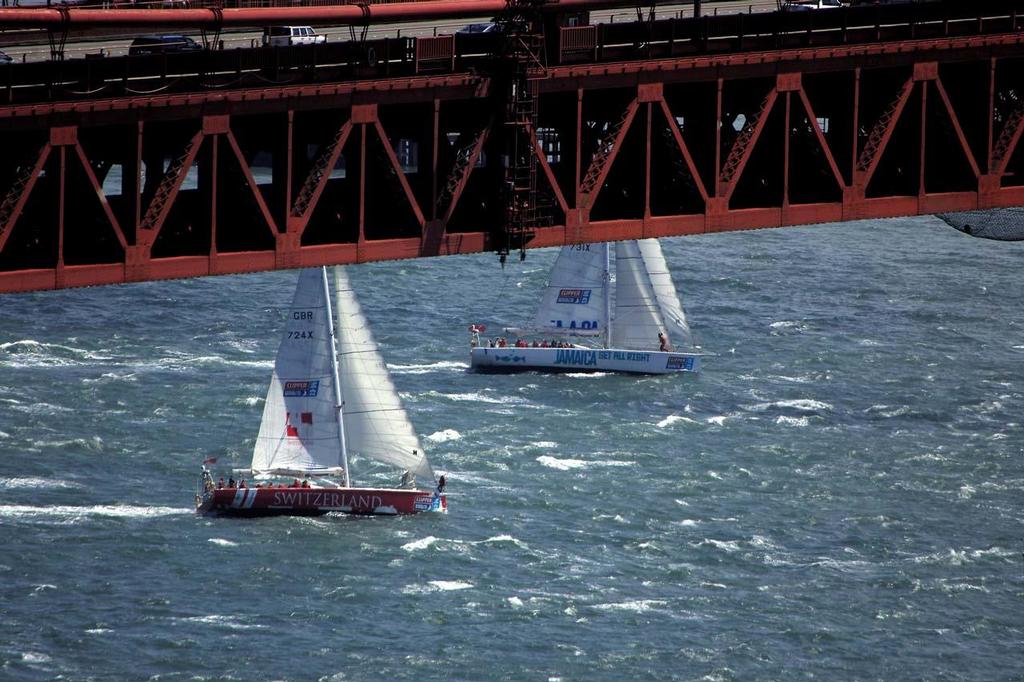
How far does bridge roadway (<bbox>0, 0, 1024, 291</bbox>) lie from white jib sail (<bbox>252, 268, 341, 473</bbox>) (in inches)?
1200

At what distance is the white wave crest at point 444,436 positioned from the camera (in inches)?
3291

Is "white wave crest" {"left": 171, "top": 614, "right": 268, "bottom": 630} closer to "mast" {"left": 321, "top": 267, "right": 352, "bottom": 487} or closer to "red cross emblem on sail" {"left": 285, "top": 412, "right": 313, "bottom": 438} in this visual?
"mast" {"left": 321, "top": 267, "right": 352, "bottom": 487}

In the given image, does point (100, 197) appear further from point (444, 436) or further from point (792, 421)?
point (792, 421)

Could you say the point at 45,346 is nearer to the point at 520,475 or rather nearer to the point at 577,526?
the point at 520,475

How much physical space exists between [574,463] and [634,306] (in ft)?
91.6

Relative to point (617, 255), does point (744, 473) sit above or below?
below

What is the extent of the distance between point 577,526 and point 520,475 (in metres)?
6.86

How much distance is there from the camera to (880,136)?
44.1 m

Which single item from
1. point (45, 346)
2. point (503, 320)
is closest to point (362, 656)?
point (45, 346)

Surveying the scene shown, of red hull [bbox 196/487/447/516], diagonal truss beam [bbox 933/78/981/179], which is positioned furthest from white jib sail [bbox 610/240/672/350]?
diagonal truss beam [bbox 933/78/981/179]

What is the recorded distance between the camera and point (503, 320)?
4390 inches

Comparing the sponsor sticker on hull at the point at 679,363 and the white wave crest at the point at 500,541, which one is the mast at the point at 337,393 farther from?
the sponsor sticker on hull at the point at 679,363

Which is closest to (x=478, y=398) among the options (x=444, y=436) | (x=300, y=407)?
(x=444, y=436)

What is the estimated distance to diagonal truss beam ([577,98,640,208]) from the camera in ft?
132
